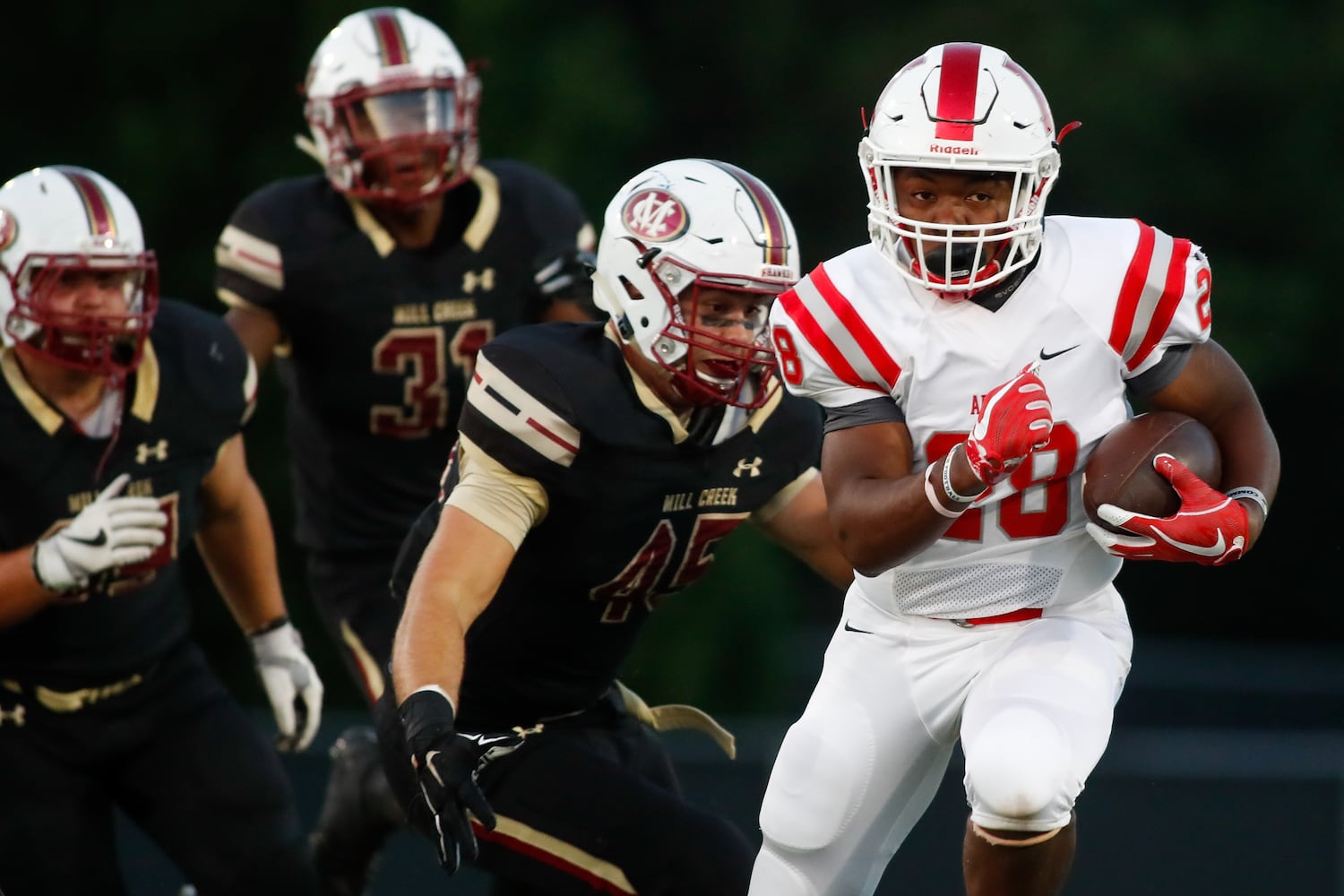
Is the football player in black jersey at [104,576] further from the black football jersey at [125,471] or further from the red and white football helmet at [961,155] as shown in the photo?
the red and white football helmet at [961,155]

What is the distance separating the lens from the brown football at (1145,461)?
3.27 metres

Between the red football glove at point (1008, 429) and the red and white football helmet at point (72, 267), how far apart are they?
1842mm

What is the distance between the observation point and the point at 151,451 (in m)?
4.28

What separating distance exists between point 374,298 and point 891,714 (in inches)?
84.6

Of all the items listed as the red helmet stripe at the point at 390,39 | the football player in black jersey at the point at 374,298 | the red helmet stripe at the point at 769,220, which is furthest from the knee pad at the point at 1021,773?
the red helmet stripe at the point at 390,39

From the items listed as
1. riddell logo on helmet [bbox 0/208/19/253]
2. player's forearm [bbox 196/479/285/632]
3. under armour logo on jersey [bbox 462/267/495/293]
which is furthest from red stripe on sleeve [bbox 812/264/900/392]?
under armour logo on jersey [bbox 462/267/495/293]

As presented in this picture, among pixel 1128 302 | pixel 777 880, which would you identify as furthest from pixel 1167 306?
pixel 777 880

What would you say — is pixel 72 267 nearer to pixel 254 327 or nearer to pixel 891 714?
pixel 254 327

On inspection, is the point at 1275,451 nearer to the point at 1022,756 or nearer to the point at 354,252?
the point at 1022,756

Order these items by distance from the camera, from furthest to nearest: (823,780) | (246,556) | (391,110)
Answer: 1. (391,110)
2. (246,556)
3. (823,780)

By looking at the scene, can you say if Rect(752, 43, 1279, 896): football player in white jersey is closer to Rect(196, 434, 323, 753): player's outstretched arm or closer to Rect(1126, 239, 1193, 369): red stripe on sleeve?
Rect(1126, 239, 1193, 369): red stripe on sleeve

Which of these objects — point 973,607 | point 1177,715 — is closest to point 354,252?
point 973,607

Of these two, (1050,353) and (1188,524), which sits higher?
(1050,353)

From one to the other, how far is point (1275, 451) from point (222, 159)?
23.1ft
